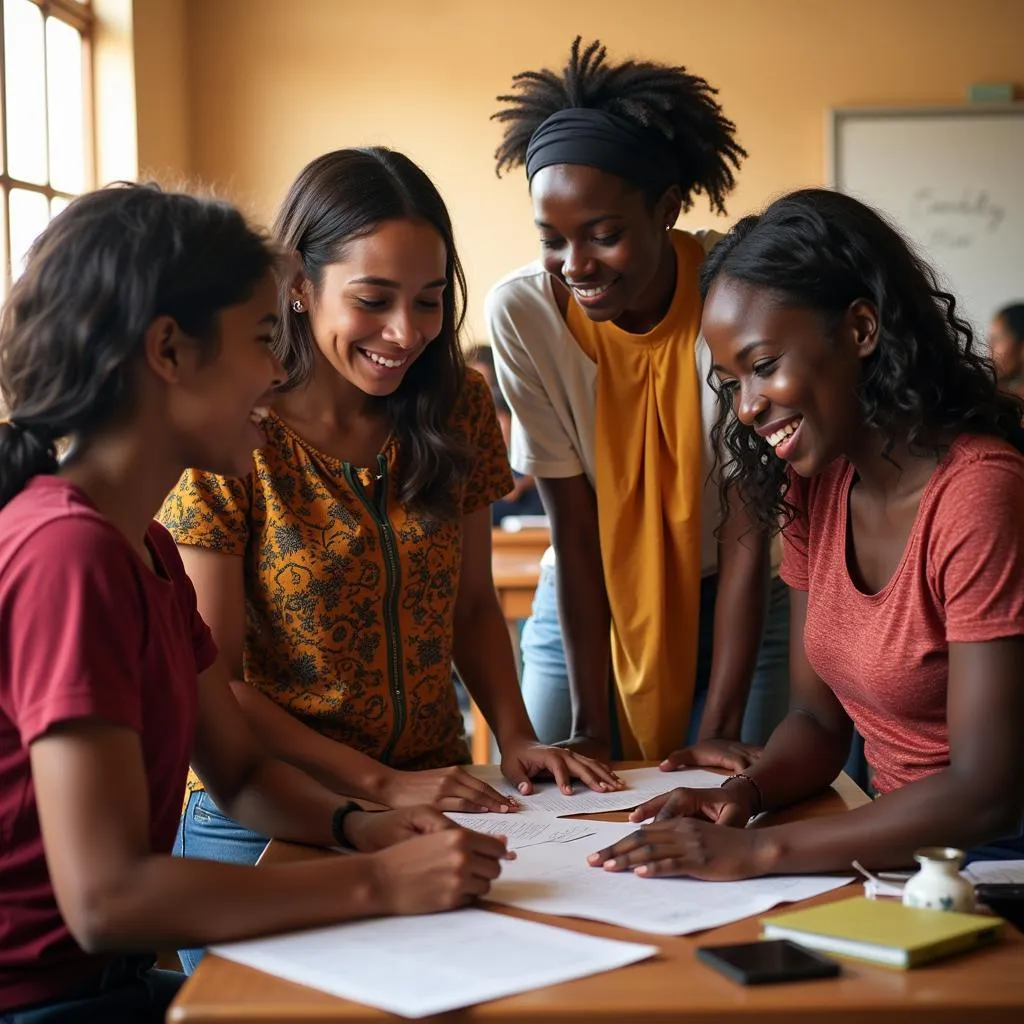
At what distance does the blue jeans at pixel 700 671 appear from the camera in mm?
2201

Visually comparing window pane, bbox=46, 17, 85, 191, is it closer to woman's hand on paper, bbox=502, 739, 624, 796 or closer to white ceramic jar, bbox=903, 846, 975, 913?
woman's hand on paper, bbox=502, 739, 624, 796

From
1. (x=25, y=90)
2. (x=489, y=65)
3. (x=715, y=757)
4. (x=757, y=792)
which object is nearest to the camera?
(x=757, y=792)

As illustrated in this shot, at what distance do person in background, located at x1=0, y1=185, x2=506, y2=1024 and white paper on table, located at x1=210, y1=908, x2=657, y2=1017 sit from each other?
0.11 ft

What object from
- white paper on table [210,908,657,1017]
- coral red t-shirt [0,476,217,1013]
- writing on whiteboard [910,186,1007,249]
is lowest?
white paper on table [210,908,657,1017]

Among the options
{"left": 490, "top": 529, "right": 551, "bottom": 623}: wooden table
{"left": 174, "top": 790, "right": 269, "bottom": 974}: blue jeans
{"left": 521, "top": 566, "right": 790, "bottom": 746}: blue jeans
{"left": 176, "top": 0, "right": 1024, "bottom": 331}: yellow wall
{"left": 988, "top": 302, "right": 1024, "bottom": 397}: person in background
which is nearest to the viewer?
{"left": 174, "top": 790, "right": 269, "bottom": 974}: blue jeans

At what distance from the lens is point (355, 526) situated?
1.74 metres

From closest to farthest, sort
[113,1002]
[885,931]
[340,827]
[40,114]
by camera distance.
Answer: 1. [885,931]
2. [113,1002]
3. [340,827]
4. [40,114]

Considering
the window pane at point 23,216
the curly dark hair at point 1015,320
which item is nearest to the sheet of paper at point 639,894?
the window pane at point 23,216

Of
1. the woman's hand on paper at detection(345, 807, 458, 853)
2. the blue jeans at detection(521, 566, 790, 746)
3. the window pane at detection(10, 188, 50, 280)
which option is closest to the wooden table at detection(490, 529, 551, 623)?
the blue jeans at detection(521, 566, 790, 746)

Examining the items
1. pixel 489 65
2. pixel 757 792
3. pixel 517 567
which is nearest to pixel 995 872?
pixel 757 792

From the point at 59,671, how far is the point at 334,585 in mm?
591

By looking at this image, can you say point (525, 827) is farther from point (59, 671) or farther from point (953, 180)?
point (953, 180)

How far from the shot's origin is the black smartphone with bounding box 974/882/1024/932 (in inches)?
49.4

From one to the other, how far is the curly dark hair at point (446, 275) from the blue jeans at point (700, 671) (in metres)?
0.50
